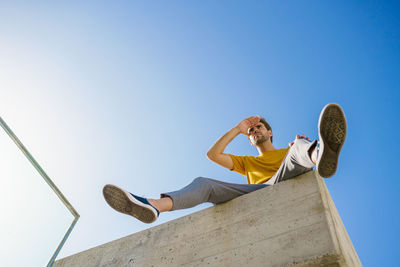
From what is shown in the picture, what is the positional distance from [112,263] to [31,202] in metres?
0.93

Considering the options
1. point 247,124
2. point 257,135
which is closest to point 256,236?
point 247,124

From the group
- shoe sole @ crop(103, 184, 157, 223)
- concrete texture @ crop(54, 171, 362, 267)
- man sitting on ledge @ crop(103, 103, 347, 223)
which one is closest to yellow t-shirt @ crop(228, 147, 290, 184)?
man sitting on ledge @ crop(103, 103, 347, 223)

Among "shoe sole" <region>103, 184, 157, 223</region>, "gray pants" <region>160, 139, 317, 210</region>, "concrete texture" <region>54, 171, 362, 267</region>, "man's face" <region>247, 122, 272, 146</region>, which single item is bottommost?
"man's face" <region>247, 122, 272, 146</region>

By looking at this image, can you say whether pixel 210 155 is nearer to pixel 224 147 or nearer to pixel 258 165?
pixel 224 147

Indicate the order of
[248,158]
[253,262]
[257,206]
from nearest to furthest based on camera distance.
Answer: [253,262]
[257,206]
[248,158]

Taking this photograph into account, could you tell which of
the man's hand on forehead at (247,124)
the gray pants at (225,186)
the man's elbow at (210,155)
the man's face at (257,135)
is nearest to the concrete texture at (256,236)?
the gray pants at (225,186)

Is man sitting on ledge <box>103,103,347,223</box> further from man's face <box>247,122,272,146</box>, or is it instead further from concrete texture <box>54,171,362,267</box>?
man's face <box>247,122,272,146</box>

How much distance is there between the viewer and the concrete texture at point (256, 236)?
1.61 metres

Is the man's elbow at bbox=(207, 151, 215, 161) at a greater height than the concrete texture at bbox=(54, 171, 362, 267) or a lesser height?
greater

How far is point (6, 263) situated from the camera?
2311 mm

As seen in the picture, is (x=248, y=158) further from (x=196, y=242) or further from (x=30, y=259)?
(x=30, y=259)

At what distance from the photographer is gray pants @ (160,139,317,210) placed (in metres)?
2.05

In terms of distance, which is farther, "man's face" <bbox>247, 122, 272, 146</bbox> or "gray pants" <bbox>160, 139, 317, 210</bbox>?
"man's face" <bbox>247, 122, 272, 146</bbox>

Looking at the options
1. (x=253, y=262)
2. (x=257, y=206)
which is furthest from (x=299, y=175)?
(x=253, y=262)
